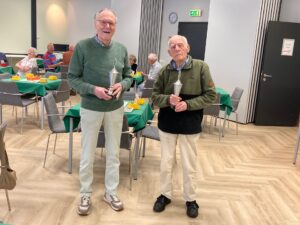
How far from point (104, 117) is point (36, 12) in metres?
9.42

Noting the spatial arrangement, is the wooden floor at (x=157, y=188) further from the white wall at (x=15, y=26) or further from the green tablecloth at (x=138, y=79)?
the white wall at (x=15, y=26)

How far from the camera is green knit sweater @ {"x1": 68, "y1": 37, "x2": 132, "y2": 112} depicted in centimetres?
258

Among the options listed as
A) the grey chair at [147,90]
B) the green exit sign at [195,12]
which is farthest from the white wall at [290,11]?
the grey chair at [147,90]

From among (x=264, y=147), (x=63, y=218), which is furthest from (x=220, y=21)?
(x=63, y=218)

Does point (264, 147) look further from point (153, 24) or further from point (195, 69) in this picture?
point (153, 24)

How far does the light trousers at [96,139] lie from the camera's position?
2.68 metres

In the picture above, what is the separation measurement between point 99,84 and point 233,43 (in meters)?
4.95

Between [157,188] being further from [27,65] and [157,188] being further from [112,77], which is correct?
[27,65]

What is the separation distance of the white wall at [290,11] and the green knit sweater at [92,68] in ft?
17.9

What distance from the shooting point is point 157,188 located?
351 cm

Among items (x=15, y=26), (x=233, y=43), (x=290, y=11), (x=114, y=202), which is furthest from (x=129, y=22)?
(x=114, y=202)

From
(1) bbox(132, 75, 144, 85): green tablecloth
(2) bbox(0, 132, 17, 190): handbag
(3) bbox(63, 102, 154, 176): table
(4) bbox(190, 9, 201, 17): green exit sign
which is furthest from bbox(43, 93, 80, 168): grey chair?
(4) bbox(190, 9, 201, 17): green exit sign

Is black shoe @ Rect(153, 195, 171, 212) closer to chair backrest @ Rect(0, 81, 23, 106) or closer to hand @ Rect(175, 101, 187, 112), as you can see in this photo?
hand @ Rect(175, 101, 187, 112)

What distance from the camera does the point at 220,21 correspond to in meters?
7.09
